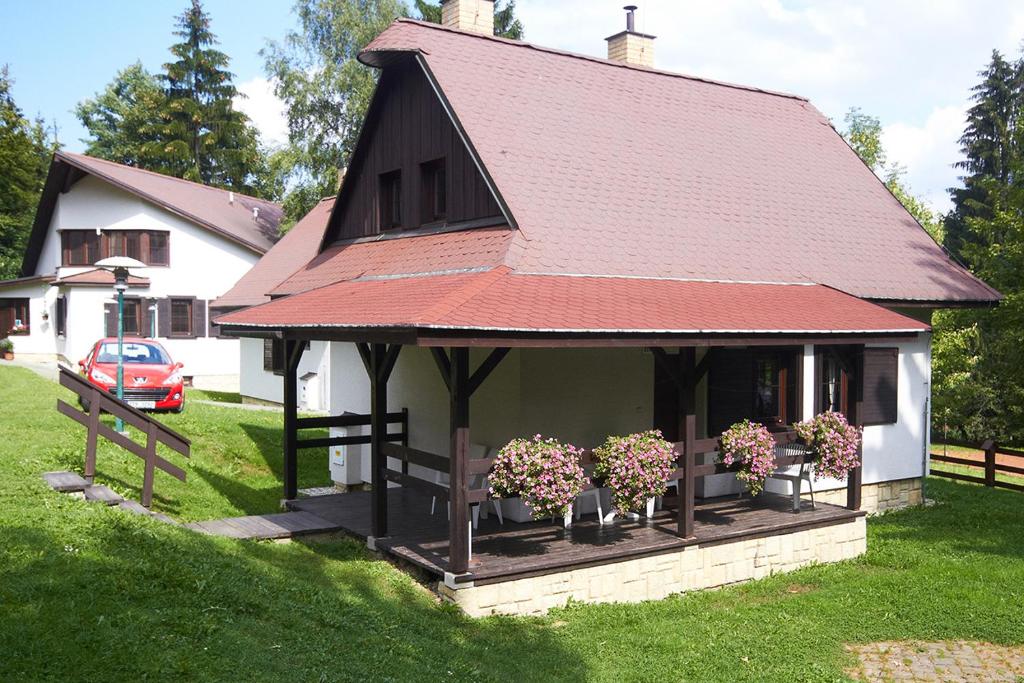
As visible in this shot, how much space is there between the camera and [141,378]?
1738 centimetres

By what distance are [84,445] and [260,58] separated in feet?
67.4

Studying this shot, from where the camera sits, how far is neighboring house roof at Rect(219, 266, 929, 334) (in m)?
8.64

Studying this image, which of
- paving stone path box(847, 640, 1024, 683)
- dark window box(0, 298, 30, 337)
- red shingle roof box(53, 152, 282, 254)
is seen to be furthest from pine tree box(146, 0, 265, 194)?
paving stone path box(847, 640, 1024, 683)

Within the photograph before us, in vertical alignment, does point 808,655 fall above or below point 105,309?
below

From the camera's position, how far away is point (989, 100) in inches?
1682

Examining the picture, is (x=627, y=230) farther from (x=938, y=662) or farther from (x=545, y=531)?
(x=938, y=662)

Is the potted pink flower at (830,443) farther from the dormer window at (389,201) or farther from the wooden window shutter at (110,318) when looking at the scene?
the wooden window shutter at (110,318)

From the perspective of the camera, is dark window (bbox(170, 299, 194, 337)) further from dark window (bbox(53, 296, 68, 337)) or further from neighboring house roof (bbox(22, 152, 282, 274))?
dark window (bbox(53, 296, 68, 337))

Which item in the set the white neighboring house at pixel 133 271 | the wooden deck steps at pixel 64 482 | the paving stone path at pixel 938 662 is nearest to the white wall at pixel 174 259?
the white neighboring house at pixel 133 271

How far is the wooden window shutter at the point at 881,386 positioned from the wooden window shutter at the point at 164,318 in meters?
22.0

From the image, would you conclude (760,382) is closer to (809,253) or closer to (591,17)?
(809,253)

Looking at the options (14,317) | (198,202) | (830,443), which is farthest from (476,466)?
(14,317)

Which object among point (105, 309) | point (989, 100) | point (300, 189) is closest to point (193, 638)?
point (105, 309)

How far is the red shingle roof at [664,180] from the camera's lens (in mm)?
11664
